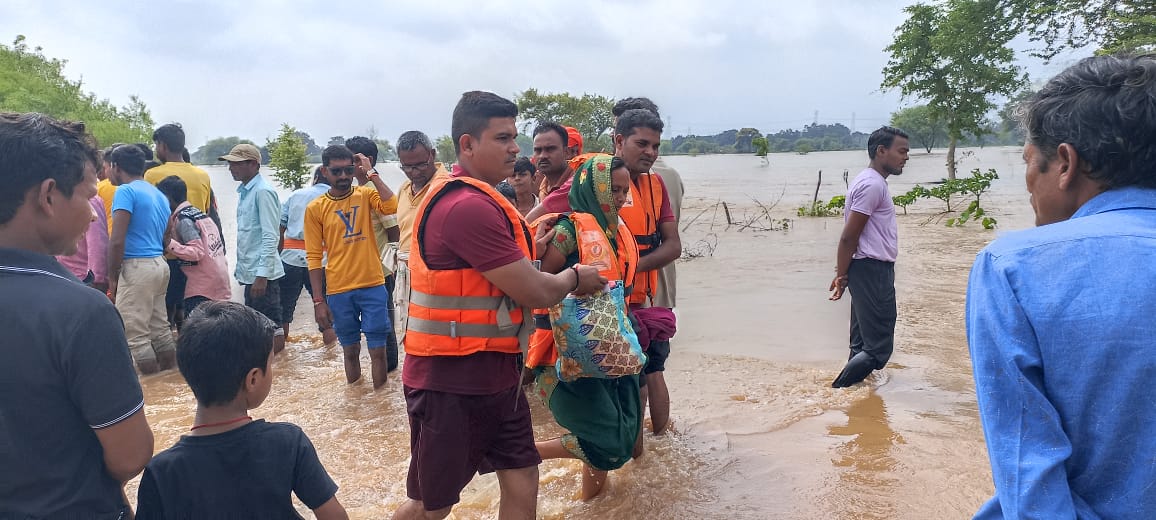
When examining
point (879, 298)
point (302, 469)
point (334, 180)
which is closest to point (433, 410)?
point (302, 469)

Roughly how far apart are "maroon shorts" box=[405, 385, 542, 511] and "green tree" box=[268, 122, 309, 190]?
14520 millimetres

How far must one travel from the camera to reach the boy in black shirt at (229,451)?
6.30ft

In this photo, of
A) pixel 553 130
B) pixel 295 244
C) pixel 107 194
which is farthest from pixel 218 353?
pixel 107 194

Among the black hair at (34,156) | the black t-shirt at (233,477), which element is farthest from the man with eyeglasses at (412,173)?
the black hair at (34,156)

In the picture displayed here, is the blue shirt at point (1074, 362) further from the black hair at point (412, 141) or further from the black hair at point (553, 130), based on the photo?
the black hair at point (412, 141)

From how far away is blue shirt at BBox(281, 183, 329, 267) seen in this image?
251 inches

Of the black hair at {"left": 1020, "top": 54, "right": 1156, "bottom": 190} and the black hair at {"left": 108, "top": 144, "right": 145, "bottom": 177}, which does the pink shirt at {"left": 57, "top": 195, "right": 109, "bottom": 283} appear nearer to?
the black hair at {"left": 108, "top": 144, "right": 145, "bottom": 177}

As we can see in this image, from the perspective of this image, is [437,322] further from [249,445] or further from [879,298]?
[879,298]

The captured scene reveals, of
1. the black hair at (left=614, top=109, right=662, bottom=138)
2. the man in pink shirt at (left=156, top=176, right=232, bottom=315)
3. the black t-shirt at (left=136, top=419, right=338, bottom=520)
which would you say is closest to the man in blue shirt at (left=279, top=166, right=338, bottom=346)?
the man in pink shirt at (left=156, top=176, right=232, bottom=315)

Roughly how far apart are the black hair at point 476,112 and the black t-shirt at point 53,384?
1388mm

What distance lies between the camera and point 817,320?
7.66 meters

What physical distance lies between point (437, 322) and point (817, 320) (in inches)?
233

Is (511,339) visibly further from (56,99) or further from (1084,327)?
(56,99)

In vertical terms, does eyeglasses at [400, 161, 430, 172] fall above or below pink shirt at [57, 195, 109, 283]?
above
